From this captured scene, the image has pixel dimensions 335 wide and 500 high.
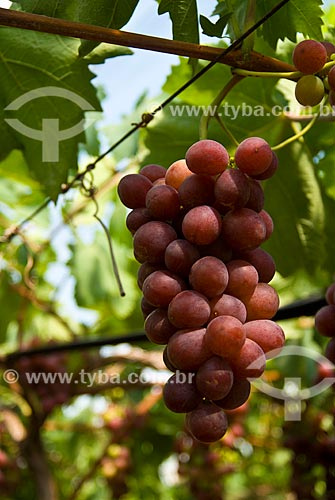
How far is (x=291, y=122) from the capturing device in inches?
41.3

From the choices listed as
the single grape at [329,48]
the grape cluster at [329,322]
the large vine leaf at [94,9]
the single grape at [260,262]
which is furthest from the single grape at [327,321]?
the large vine leaf at [94,9]

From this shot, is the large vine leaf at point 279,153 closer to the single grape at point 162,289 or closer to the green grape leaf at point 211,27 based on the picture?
the green grape leaf at point 211,27

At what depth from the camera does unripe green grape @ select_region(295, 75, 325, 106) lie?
0.65 meters

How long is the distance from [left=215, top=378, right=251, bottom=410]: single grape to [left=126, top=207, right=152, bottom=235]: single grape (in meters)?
0.17

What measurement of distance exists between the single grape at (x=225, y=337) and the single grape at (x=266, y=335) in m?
0.02

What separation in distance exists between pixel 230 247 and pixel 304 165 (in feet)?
1.58

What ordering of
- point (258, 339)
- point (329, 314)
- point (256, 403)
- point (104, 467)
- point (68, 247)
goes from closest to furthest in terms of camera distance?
point (258, 339)
point (329, 314)
point (68, 247)
point (104, 467)
point (256, 403)

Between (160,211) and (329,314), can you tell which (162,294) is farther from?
(329,314)

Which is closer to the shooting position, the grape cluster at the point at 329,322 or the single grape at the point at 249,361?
the single grape at the point at 249,361

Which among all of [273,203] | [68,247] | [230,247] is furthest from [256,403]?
[230,247]

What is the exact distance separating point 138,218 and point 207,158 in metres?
0.10

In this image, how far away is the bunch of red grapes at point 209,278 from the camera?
56cm

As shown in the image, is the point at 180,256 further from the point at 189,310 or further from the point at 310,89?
the point at 310,89

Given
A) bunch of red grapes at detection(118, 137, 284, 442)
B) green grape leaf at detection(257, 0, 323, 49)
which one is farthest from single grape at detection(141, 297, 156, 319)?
green grape leaf at detection(257, 0, 323, 49)
